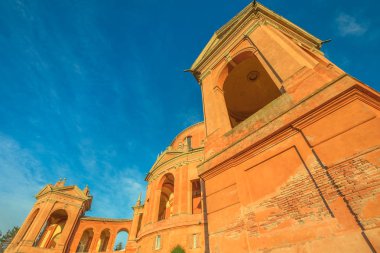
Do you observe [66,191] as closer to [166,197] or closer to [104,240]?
[104,240]

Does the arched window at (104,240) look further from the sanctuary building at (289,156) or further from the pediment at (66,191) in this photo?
the sanctuary building at (289,156)

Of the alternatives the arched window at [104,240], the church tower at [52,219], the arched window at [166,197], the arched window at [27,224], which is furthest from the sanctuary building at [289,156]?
the arched window at [104,240]

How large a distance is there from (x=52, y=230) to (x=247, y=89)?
34311mm

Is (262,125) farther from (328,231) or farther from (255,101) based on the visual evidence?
(255,101)

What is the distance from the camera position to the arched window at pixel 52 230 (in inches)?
1060

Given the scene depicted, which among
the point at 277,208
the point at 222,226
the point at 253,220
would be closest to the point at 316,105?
the point at 277,208

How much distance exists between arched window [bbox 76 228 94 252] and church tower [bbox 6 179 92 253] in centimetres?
381

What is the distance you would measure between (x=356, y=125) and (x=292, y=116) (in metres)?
1.10

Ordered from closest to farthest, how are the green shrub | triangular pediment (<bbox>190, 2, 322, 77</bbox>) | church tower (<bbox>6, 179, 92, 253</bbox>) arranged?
1. triangular pediment (<bbox>190, 2, 322, 77</bbox>)
2. the green shrub
3. church tower (<bbox>6, 179, 92, 253</bbox>)

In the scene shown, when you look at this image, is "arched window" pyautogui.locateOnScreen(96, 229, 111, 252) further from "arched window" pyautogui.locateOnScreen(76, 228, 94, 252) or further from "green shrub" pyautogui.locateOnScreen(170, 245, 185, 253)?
"green shrub" pyautogui.locateOnScreen(170, 245, 185, 253)

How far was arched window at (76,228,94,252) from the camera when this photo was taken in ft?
99.7

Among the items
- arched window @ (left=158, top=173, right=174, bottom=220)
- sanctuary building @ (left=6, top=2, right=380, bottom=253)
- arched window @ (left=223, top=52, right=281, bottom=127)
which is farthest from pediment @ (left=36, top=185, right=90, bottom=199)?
sanctuary building @ (left=6, top=2, right=380, bottom=253)

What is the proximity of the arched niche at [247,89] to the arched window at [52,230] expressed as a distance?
30.3 m

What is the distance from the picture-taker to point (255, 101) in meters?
11.0
